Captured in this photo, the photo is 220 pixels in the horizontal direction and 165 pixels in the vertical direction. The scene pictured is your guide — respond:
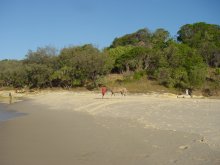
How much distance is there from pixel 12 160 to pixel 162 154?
160 inches

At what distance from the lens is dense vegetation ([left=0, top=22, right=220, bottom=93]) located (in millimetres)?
50344

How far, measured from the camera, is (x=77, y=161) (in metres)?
8.62

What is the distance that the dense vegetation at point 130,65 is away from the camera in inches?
1982

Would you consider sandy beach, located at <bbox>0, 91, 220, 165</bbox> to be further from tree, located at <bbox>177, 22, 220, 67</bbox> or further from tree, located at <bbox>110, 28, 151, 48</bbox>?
tree, located at <bbox>110, 28, 151, 48</bbox>

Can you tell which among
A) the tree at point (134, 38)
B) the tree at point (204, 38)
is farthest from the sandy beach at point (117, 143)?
the tree at point (134, 38)

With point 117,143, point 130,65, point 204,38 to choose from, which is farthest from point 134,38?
point 117,143

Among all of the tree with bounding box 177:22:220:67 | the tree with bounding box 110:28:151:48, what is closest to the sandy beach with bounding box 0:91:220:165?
the tree with bounding box 177:22:220:67

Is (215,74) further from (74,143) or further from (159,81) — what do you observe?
(74,143)

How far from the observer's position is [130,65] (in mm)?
63375

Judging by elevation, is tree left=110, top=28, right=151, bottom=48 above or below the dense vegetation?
above

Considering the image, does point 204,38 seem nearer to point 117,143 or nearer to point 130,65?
point 130,65

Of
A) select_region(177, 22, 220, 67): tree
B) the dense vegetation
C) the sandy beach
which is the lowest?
the sandy beach

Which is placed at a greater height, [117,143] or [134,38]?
[134,38]

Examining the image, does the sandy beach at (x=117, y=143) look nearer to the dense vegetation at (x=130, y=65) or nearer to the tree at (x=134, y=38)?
the dense vegetation at (x=130, y=65)
